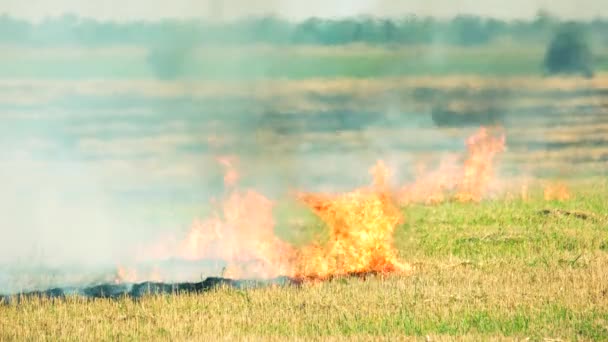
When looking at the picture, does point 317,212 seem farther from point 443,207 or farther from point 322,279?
point 443,207

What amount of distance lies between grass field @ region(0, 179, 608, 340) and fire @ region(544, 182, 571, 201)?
23.3 m

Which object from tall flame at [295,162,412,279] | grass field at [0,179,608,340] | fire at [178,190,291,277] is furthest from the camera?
→ fire at [178,190,291,277]

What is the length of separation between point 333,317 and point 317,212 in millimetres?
8923

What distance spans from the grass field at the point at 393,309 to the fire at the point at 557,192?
23.3 m

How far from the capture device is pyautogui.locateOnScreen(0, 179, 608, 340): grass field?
26.9 meters

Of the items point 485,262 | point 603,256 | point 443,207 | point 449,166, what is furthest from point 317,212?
point 449,166

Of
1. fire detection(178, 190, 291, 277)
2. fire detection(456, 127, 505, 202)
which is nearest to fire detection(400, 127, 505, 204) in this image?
fire detection(456, 127, 505, 202)

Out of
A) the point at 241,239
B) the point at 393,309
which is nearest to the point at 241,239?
the point at 241,239

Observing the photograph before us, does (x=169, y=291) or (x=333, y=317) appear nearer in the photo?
(x=333, y=317)

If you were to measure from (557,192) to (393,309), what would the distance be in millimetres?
37733

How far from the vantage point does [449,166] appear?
234ft

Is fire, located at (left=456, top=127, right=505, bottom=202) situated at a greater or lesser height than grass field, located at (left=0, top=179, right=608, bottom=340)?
greater

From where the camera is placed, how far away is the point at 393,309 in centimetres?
2905

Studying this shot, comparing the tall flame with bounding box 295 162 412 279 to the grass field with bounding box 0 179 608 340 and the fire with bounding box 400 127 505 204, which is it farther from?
the fire with bounding box 400 127 505 204
